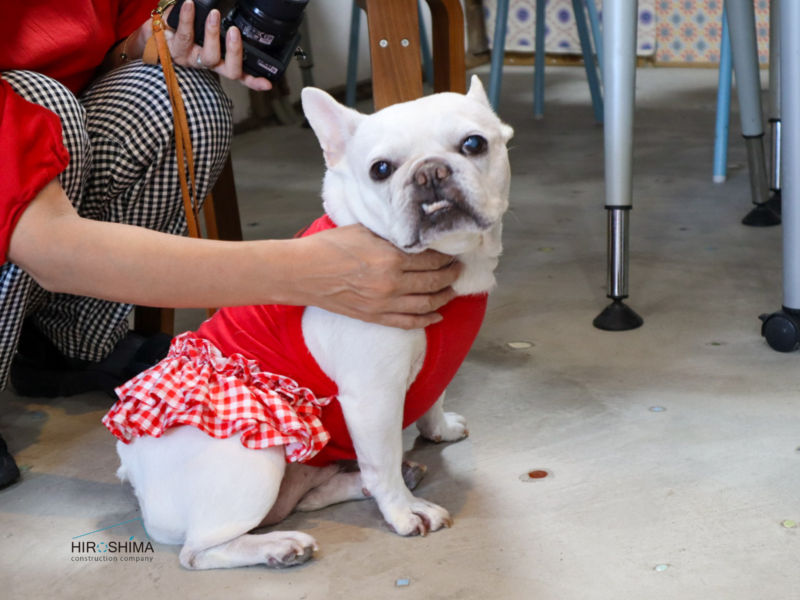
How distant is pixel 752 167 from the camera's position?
1706 mm

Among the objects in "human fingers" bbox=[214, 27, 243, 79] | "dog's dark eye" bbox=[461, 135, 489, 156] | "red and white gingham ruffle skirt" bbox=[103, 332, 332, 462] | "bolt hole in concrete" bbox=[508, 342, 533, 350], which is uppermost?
"human fingers" bbox=[214, 27, 243, 79]

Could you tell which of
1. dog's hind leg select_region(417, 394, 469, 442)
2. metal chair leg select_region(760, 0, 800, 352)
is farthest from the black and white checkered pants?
metal chair leg select_region(760, 0, 800, 352)

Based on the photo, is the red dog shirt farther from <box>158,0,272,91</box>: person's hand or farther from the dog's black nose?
<box>158,0,272,91</box>: person's hand

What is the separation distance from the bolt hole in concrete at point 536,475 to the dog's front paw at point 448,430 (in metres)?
0.11

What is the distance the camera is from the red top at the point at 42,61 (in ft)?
2.88

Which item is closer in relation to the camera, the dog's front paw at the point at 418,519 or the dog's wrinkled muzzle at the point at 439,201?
the dog's wrinkled muzzle at the point at 439,201

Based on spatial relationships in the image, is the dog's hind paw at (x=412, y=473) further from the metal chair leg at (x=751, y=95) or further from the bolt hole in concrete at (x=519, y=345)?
the metal chair leg at (x=751, y=95)

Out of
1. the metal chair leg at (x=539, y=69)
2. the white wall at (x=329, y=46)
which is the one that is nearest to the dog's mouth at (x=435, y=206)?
the metal chair leg at (x=539, y=69)

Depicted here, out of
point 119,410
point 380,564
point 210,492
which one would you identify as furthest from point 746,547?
point 119,410

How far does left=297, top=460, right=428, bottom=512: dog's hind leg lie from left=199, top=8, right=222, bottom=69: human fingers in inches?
21.2

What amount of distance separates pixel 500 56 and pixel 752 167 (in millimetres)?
1024

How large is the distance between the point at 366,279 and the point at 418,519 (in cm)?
25

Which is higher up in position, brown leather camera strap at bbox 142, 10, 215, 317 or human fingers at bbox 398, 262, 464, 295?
brown leather camera strap at bbox 142, 10, 215, 317

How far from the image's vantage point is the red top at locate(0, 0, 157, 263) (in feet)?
2.88
